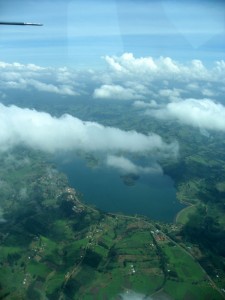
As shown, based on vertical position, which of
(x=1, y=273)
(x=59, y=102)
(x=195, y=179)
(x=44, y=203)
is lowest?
(x=59, y=102)

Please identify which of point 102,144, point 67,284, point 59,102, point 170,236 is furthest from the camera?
point 59,102

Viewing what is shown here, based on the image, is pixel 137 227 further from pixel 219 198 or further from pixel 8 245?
pixel 219 198

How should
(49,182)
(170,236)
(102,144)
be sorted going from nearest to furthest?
(170,236)
(49,182)
(102,144)

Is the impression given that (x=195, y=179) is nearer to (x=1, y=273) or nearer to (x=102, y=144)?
(x=102, y=144)

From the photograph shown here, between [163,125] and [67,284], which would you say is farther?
[163,125]

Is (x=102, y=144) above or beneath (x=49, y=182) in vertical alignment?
beneath

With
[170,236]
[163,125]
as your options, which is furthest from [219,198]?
[163,125]
